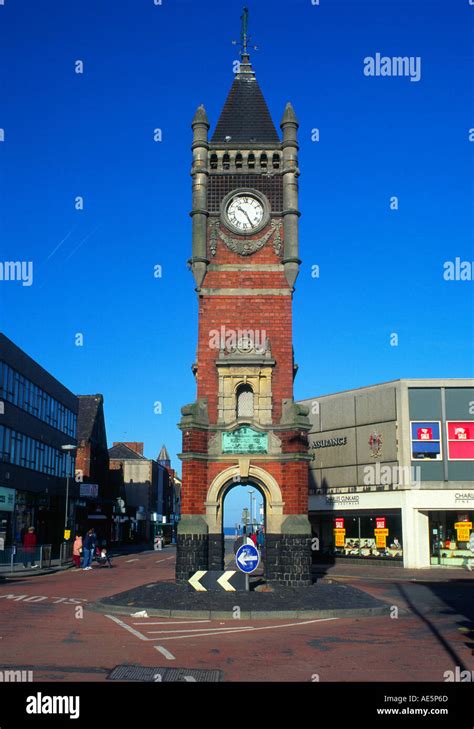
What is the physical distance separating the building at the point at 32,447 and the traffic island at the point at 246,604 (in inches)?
763

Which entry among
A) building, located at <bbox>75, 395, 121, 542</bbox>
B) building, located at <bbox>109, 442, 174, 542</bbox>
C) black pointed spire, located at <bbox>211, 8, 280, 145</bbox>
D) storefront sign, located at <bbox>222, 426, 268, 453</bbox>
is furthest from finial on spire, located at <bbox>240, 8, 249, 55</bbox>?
building, located at <bbox>109, 442, 174, 542</bbox>

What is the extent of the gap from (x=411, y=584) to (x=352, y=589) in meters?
7.62

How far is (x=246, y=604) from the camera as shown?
19906 millimetres

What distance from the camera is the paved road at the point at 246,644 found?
456 inches

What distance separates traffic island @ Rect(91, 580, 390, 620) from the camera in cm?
1886

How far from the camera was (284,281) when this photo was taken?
2811 centimetres

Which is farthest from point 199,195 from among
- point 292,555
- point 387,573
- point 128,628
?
point 387,573

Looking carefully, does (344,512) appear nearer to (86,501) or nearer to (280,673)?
(86,501)

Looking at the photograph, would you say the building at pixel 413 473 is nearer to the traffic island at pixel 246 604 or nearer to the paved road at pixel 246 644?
the paved road at pixel 246 644

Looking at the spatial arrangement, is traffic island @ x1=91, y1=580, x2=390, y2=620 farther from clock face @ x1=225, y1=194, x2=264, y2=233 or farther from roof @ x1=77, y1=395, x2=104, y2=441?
roof @ x1=77, y1=395, x2=104, y2=441
